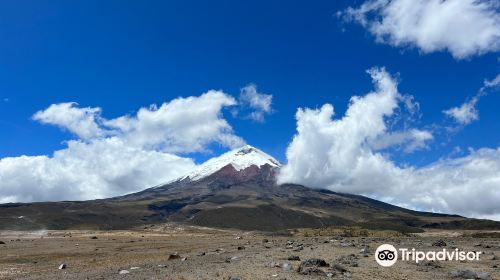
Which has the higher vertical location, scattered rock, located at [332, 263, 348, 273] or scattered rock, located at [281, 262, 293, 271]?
scattered rock, located at [332, 263, 348, 273]

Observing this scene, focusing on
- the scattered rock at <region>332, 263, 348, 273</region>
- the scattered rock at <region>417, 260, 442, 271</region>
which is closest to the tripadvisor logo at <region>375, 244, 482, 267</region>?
the scattered rock at <region>417, 260, 442, 271</region>

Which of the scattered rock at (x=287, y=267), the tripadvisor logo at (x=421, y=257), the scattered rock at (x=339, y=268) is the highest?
the tripadvisor logo at (x=421, y=257)

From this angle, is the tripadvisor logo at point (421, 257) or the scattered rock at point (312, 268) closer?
the scattered rock at point (312, 268)

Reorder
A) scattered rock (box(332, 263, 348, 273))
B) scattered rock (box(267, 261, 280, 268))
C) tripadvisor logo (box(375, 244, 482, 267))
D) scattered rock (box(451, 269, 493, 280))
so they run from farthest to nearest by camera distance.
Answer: tripadvisor logo (box(375, 244, 482, 267)) < scattered rock (box(267, 261, 280, 268)) < scattered rock (box(332, 263, 348, 273)) < scattered rock (box(451, 269, 493, 280))

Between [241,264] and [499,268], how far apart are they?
657 inches

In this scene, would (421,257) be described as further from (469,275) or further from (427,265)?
(469,275)

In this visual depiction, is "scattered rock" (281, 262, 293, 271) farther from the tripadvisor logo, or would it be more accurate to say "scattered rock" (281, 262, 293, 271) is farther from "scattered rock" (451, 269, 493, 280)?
"scattered rock" (451, 269, 493, 280)

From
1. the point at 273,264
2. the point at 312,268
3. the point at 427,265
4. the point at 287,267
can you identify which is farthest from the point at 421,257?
the point at 312,268

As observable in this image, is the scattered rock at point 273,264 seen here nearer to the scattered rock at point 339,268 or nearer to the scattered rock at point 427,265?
the scattered rock at point 339,268

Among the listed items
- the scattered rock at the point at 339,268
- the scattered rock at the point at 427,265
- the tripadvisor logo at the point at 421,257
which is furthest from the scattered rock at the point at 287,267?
the scattered rock at the point at 427,265

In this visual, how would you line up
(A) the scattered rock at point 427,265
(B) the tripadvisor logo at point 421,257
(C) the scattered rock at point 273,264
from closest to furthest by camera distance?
(A) the scattered rock at point 427,265, (C) the scattered rock at point 273,264, (B) the tripadvisor logo at point 421,257

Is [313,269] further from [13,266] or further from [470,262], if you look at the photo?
[13,266]

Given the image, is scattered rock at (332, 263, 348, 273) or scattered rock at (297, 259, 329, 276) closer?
scattered rock at (297, 259, 329, 276)

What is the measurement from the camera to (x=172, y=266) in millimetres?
32281
